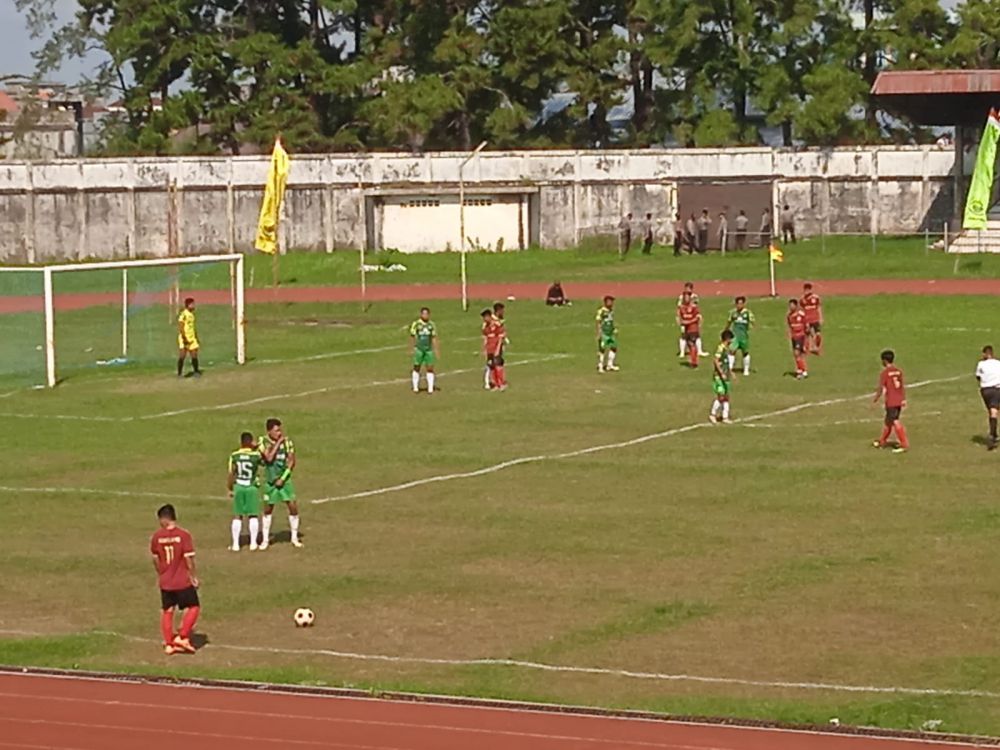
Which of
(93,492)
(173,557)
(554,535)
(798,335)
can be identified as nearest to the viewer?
(173,557)

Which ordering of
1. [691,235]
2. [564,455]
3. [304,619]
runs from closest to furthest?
1. [304,619]
2. [564,455]
3. [691,235]

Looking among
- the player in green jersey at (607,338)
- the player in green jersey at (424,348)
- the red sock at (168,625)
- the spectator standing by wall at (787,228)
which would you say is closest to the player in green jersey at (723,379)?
the player in green jersey at (424,348)

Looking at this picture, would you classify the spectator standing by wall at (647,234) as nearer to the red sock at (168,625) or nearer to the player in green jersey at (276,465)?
the player in green jersey at (276,465)

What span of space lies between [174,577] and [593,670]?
457cm

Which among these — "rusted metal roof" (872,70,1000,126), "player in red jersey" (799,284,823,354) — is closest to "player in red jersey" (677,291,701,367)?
"player in red jersey" (799,284,823,354)

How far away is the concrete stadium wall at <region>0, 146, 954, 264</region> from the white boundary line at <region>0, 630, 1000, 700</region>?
58.0 m

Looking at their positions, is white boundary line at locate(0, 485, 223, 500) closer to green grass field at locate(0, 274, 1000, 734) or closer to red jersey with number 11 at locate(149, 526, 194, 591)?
green grass field at locate(0, 274, 1000, 734)

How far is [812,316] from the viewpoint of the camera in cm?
4800

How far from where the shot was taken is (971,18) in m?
85.1

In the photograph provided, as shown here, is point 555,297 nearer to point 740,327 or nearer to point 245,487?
point 740,327

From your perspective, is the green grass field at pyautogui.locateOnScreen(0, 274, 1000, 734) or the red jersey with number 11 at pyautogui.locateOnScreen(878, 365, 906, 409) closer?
A: the green grass field at pyautogui.locateOnScreen(0, 274, 1000, 734)

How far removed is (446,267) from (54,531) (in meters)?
47.5

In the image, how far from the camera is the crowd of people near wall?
78.6 meters

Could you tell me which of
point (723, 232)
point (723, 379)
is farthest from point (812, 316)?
point (723, 232)
